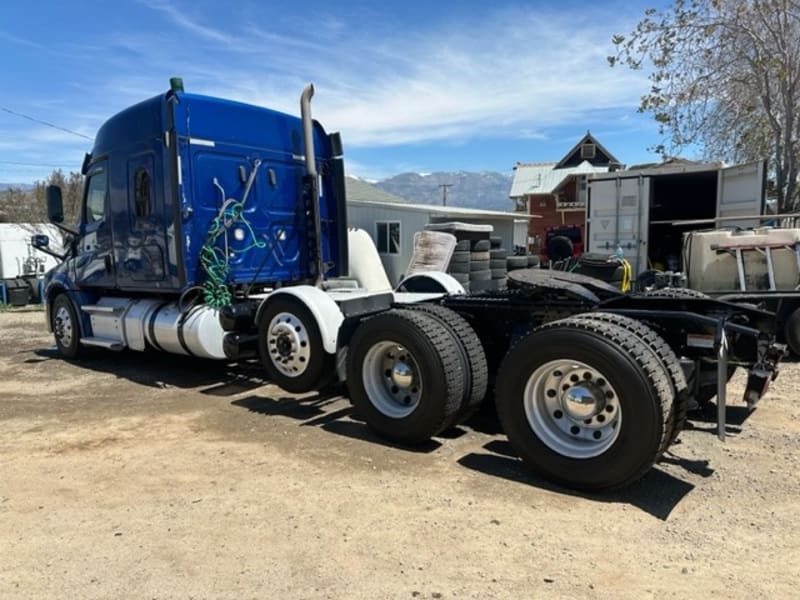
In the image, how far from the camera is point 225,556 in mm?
3123

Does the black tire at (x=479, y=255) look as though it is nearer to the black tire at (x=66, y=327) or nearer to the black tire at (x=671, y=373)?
the black tire at (x=66, y=327)

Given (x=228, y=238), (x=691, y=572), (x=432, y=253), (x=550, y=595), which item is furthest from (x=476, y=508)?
(x=432, y=253)

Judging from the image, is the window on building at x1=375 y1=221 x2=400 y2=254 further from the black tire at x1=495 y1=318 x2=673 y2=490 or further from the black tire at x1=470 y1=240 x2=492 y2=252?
the black tire at x1=495 y1=318 x2=673 y2=490

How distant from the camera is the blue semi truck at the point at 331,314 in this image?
3752 millimetres

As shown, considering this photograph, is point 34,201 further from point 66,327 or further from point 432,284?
point 432,284

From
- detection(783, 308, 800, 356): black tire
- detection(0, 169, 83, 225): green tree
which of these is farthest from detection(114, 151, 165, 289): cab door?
detection(0, 169, 83, 225): green tree

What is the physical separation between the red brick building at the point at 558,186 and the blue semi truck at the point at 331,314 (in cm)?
3071

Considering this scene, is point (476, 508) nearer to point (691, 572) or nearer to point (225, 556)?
point (691, 572)

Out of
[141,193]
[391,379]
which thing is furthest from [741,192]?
[141,193]

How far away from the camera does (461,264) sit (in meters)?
A: 15.8

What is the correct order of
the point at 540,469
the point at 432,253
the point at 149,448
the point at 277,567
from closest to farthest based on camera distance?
1. the point at 277,567
2. the point at 540,469
3. the point at 149,448
4. the point at 432,253

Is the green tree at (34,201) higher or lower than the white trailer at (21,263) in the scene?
higher

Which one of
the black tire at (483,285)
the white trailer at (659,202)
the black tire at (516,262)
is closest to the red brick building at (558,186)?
the black tire at (516,262)

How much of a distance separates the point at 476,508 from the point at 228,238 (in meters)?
4.54
